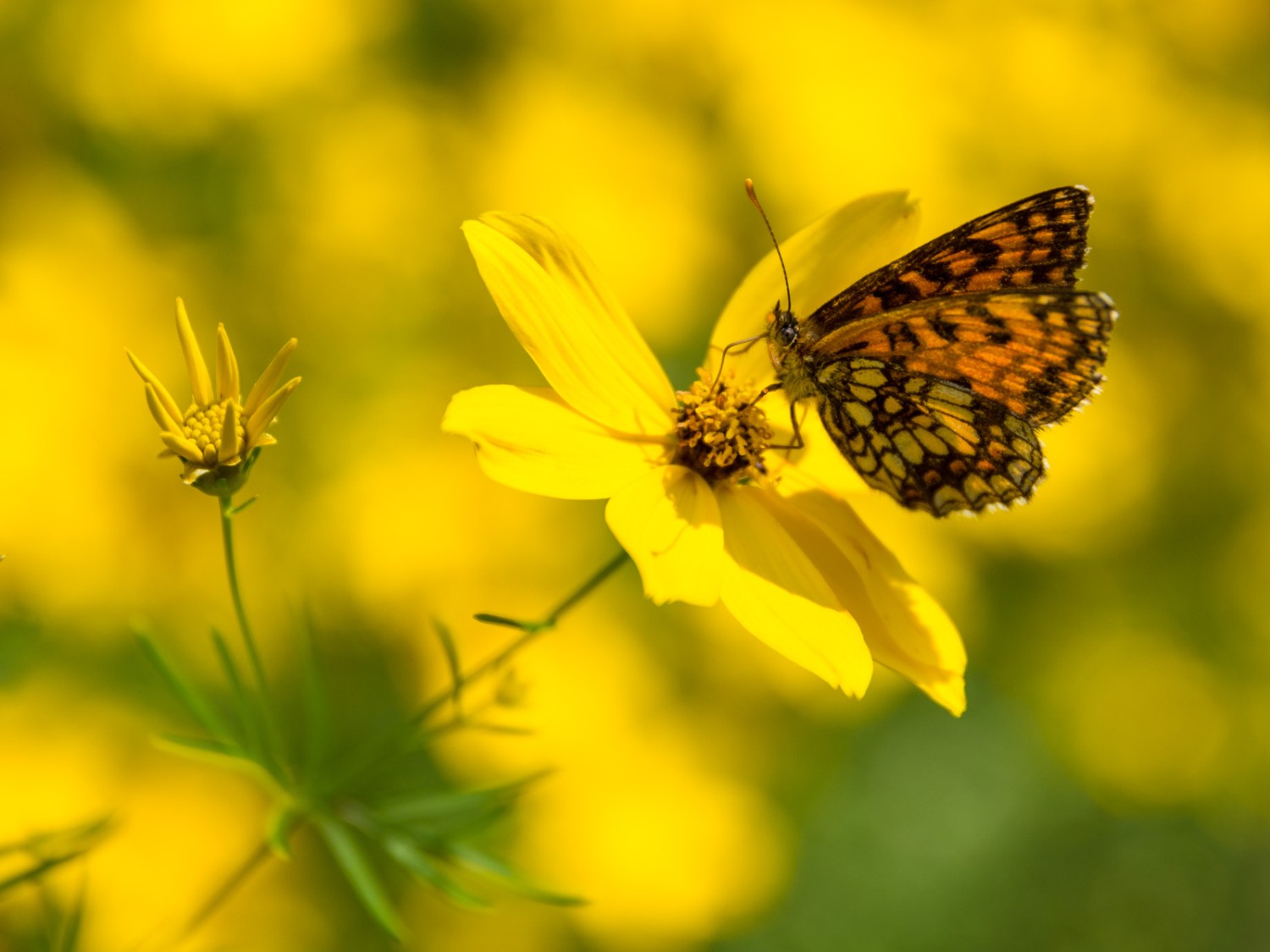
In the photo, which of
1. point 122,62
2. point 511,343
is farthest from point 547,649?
point 122,62

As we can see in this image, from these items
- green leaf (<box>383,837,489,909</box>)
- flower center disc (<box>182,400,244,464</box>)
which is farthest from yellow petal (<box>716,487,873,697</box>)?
flower center disc (<box>182,400,244,464</box>)

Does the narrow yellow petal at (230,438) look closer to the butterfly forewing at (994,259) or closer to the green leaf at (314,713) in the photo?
the green leaf at (314,713)

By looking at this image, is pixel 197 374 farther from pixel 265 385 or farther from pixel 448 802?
pixel 448 802

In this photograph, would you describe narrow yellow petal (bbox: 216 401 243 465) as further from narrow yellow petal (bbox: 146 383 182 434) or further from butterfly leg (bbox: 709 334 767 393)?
butterfly leg (bbox: 709 334 767 393)

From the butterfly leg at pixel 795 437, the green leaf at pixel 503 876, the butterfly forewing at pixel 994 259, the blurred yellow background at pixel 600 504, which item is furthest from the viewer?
the blurred yellow background at pixel 600 504

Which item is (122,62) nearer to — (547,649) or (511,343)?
(511,343)

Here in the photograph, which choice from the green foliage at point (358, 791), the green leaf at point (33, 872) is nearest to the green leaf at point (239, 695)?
the green foliage at point (358, 791)

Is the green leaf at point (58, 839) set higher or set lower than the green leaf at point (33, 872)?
lower
